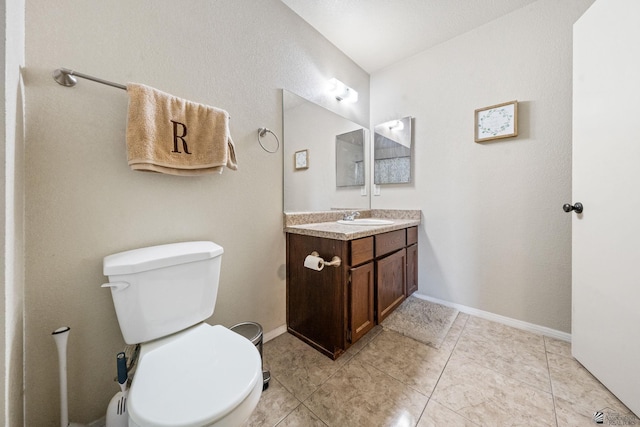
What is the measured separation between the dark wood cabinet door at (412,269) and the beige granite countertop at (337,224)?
227mm

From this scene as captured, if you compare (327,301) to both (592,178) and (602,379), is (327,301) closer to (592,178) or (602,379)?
(602,379)

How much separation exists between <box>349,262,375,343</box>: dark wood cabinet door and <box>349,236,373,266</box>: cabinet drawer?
1.6 inches

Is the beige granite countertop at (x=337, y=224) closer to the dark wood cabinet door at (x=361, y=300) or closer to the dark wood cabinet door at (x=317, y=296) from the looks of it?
the dark wood cabinet door at (x=317, y=296)

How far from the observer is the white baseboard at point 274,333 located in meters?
1.51

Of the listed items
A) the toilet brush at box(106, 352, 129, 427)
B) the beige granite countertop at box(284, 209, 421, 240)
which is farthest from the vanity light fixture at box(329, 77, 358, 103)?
the toilet brush at box(106, 352, 129, 427)

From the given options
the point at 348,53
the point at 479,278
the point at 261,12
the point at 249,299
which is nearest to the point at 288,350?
the point at 249,299

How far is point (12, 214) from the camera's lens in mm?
624

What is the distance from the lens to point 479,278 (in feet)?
5.95

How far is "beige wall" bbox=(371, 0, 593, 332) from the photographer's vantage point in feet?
4.89

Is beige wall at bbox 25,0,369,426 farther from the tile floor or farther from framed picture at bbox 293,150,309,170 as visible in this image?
the tile floor

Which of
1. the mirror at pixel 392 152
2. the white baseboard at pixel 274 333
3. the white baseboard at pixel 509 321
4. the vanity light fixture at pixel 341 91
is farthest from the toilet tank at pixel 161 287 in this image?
the white baseboard at pixel 509 321

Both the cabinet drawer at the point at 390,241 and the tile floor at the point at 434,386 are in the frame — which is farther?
the cabinet drawer at the point at 390,241

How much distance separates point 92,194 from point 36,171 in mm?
160

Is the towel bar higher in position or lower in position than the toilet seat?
higher
